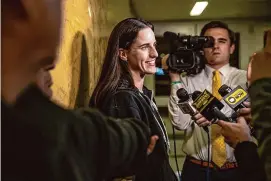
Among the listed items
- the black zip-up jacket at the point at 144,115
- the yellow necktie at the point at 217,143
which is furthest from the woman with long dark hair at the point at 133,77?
the yellow necktie at the point at 217,143

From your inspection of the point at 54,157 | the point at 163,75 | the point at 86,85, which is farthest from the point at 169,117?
the point at 54,157

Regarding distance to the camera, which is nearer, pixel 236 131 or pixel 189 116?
pixel 236 131

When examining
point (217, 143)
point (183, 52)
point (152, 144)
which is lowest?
point (217, 143)

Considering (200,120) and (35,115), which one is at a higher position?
(35,115)

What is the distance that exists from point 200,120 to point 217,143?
0.14 m

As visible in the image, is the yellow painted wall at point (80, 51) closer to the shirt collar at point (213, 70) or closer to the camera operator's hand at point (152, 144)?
the camera operator's hand at point (152, 144)

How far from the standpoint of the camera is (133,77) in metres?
0.84

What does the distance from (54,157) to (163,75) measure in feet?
1.72

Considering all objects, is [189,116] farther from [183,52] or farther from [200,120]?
[183,52]

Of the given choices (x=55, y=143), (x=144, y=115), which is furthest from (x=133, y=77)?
(x=55, y=143)

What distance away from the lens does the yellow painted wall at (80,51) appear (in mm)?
729

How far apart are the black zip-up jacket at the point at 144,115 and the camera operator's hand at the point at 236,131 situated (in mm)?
147

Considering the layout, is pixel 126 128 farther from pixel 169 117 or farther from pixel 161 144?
pixel 169 117

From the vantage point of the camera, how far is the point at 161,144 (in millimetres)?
772
